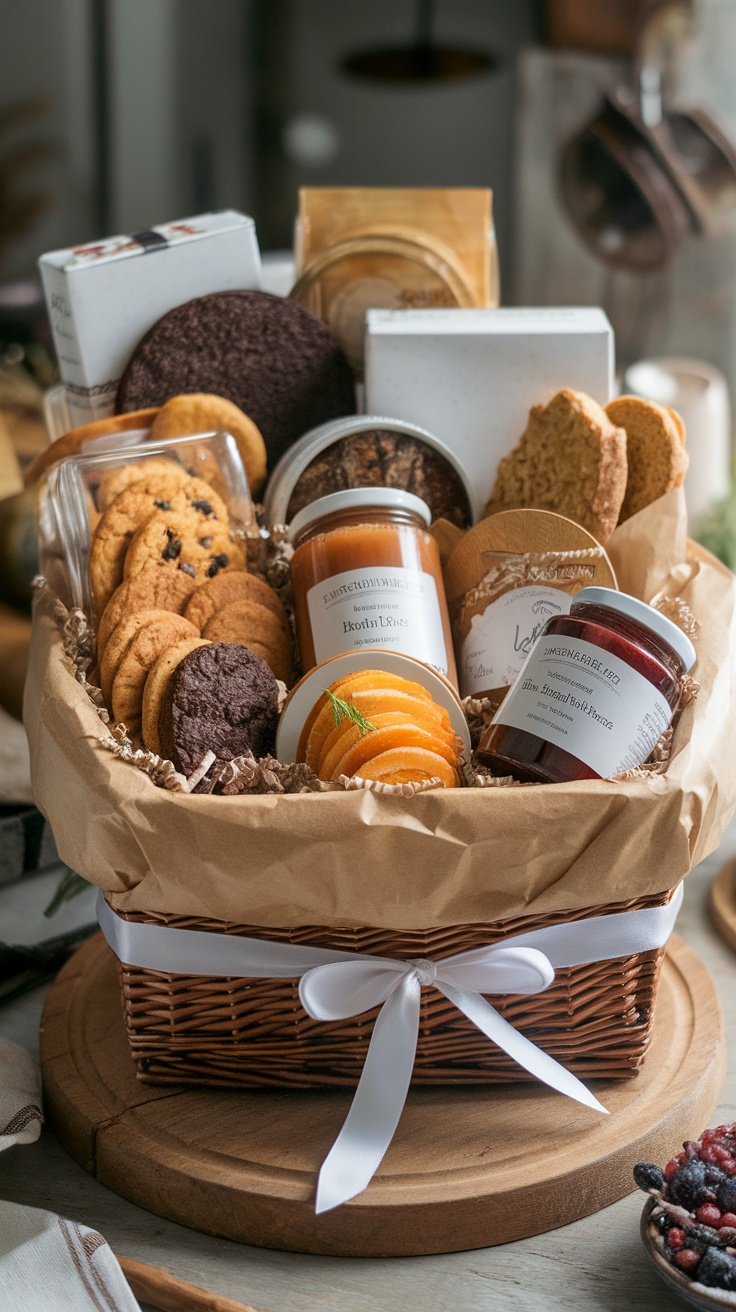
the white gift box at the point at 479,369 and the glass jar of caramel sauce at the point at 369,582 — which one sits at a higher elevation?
the white gift box at the point at 479,369

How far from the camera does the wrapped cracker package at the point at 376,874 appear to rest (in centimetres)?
81

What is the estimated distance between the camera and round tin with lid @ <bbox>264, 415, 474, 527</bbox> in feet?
4.08

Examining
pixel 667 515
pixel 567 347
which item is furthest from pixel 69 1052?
pixel 567 347

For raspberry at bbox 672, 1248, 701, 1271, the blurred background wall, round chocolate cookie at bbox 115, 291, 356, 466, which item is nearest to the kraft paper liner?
raspberry at bbox 672, 1248, 701, 1271

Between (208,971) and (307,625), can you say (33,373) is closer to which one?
(307,625)

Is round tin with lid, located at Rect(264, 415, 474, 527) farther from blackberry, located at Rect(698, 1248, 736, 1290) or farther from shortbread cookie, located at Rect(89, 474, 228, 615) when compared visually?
blackberry, located at Rect(698, 1248, 736, 1290)

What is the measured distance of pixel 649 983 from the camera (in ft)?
3.08

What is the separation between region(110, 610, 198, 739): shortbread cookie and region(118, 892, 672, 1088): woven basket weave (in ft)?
0.63

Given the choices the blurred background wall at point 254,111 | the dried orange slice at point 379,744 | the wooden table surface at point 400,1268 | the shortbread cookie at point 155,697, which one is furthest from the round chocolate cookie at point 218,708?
the blurred background wall at point 254,111

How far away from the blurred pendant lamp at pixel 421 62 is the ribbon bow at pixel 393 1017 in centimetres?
316

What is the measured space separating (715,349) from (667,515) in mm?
2255

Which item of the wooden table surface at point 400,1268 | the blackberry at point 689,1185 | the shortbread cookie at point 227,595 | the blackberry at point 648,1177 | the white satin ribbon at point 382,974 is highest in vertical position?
the shortbread cookie at point 227,595

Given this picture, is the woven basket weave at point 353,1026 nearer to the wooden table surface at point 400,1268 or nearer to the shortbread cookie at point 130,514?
the wooden table surface at point 400,1268

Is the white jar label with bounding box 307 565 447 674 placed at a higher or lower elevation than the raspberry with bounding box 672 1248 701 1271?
higher
